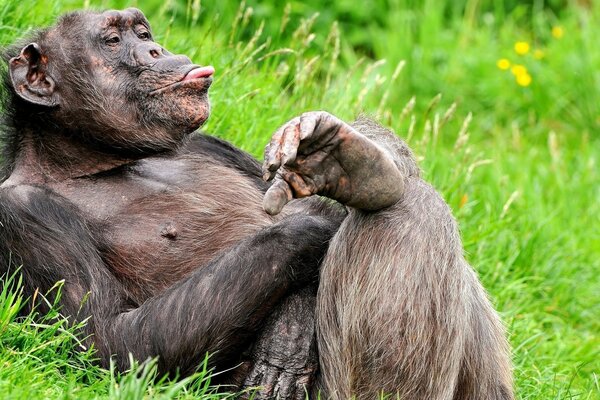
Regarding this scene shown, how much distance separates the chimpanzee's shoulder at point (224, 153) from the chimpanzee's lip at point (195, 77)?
61 centimetres

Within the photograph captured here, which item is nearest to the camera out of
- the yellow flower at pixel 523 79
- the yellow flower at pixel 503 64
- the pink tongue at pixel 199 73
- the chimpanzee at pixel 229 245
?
the chimpanzee at pixel 229 245

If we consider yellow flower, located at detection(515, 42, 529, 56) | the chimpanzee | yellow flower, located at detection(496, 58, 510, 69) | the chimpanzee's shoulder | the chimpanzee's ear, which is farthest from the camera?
yellow flower, located at detection(515, 42, 529, 56)

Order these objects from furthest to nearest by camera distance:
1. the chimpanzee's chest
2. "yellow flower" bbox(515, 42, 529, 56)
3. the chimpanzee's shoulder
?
1. "yellow flower" bbox(515, 42, 529, 56)
2. the chimpanzee's shoulder
3. the chimpanzee's chest

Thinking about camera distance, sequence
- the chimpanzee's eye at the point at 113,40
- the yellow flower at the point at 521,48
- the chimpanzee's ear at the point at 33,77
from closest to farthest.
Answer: the chimpanzee's ear at the point at 33,77 < the chimpanzee's eye at the point at 113,40 < the yellow flower at the point at 521,48

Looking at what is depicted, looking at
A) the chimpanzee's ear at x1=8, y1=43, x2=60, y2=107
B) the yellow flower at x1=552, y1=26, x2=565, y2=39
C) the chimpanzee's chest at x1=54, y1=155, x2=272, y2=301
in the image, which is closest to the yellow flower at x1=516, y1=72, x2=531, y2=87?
the yellow flower at x1=552, y1=26, x2=565, y2=39

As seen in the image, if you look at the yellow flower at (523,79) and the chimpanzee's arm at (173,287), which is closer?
the chimpanzee's arm at (173,287)

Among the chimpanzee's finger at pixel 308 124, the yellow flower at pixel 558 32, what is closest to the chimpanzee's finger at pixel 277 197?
the chimpanzee's finger at pixel 308 124

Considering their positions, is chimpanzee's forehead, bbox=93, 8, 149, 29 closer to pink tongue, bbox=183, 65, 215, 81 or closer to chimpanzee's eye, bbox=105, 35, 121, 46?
chimpanzee's eye, bbox=105, 35, 121, 46

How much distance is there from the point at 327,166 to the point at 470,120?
432 cm

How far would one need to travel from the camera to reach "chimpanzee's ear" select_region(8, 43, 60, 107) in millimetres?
6051

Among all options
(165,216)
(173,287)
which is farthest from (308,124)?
(165,216)

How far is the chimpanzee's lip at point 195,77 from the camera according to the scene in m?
5.92

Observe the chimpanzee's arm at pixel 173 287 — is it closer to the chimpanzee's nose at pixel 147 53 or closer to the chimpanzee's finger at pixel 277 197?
the chimpanzee's finger at pixel 277 197

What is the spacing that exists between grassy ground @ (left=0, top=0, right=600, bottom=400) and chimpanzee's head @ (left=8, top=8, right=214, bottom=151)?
106 cm
